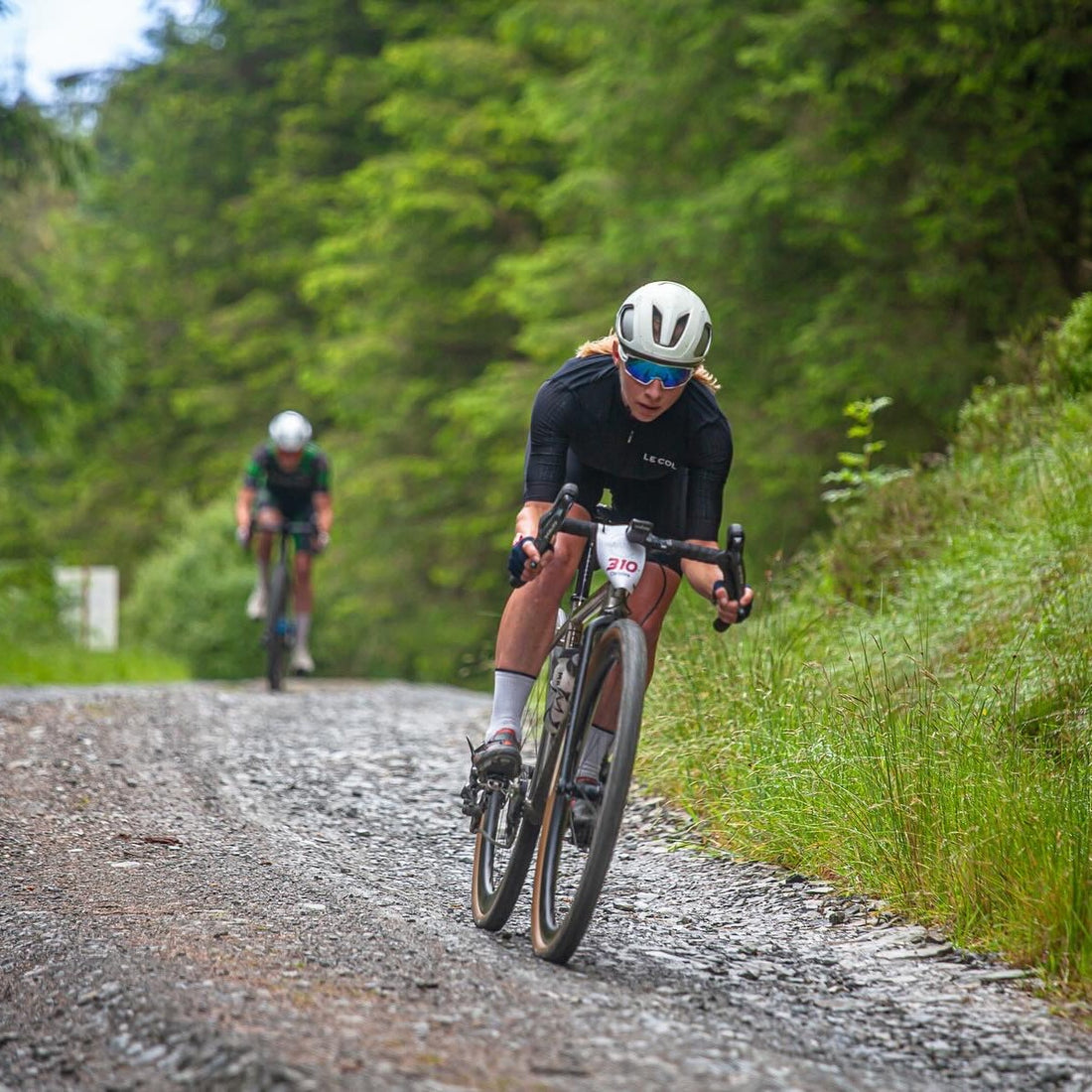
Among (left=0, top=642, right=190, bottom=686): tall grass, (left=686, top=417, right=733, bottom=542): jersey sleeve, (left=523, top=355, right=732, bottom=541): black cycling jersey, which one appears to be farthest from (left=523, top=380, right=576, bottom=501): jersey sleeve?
(left=0, top=642, right=190, bottom=686): tall grass

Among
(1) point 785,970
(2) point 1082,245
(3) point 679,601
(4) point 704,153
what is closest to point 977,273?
(2) point 1082,245

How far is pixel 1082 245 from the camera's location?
1190 cm

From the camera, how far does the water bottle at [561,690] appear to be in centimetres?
430

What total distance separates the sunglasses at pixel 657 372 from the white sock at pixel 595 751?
3.28 ft

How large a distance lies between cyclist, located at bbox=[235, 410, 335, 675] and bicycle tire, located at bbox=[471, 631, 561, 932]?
6.82 metres

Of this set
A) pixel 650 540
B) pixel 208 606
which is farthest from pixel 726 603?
pixel 208 606

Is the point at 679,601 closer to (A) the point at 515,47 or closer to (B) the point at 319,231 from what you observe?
(A) the point at 515,47

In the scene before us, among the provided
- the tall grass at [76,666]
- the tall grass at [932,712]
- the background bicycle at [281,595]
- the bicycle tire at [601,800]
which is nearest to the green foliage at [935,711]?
the tall grass at [932,712]

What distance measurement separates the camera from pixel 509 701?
179 inches

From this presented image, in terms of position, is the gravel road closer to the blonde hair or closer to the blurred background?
the blonde hair

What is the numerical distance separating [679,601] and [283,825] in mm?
2249

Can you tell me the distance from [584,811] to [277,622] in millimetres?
7664

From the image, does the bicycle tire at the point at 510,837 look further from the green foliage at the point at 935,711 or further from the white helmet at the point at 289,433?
the white helmet at the point at 289,433

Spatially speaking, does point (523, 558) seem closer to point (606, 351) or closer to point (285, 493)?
point (606, 351)
